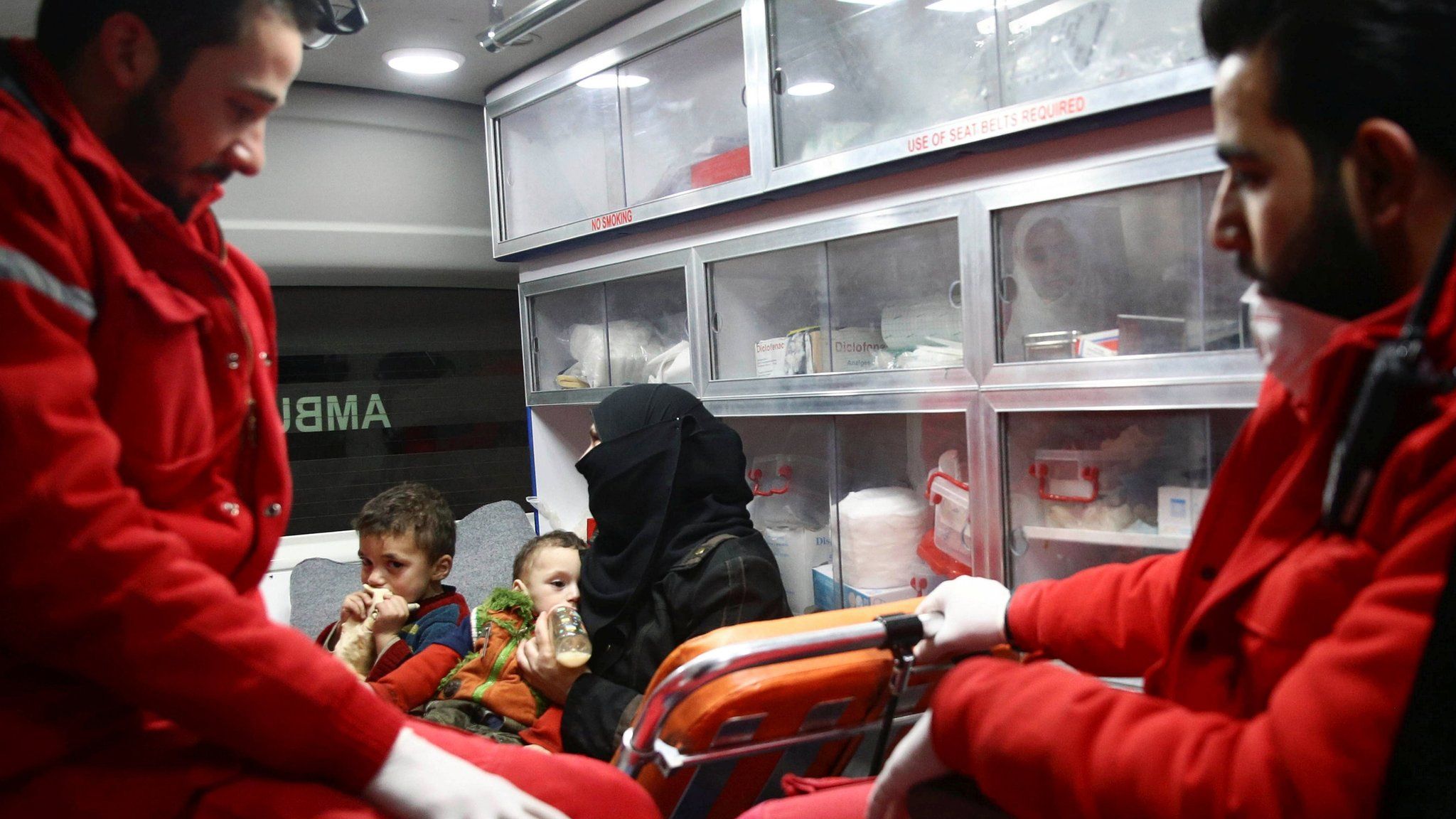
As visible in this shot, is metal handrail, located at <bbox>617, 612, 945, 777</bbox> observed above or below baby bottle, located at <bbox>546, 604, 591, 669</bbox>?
above

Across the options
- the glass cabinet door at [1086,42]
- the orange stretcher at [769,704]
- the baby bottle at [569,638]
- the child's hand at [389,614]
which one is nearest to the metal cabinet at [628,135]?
the glass cabinet door at [1086,42]

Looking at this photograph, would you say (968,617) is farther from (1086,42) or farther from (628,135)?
(628,135)

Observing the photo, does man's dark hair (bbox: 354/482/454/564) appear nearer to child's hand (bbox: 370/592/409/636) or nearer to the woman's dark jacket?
child's hand (bbox: 370/592/409/636)

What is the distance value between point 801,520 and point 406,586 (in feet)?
3.86

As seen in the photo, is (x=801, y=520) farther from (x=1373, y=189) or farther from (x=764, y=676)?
(x=1373, y=189)

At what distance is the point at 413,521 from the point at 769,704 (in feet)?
5.20

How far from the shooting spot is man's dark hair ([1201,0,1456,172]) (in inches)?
29.4

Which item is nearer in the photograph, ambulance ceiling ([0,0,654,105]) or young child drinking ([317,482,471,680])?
young child drinking ([317,482,471,680])

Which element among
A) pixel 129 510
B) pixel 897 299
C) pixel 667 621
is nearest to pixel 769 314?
pixel 897 299

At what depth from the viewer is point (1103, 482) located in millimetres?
2137

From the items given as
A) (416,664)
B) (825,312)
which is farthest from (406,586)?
(825,312)

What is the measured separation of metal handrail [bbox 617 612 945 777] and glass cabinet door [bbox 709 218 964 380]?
1.06 meters

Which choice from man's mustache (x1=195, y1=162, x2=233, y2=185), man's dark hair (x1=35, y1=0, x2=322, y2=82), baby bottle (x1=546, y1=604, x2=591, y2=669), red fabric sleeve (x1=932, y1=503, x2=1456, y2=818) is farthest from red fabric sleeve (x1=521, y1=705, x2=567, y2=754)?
man's dark hair (x1=35, y1=0, x2=322, y2=82)

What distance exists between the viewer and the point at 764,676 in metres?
1.46
